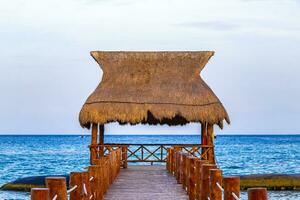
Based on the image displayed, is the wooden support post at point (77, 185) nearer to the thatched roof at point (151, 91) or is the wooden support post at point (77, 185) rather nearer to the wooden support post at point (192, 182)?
the wooden support post at point (192, 182)

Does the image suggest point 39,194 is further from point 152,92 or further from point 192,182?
point 152,92

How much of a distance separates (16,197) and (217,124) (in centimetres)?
825

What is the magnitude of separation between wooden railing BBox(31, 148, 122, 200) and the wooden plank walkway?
0.27 metres

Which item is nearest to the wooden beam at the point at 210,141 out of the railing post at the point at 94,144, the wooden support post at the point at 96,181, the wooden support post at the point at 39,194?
the railing post at the point at 94,144

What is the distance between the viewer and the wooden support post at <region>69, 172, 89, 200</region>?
9.13 m

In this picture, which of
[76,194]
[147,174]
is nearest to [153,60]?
[147,174]

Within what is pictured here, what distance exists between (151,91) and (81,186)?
13149mm

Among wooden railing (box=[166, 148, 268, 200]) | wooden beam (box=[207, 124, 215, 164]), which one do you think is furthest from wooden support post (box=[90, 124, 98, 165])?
wooden railing (box=[166, 148, 268, 200])

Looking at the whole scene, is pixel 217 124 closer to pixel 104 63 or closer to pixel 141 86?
pixel 141 86

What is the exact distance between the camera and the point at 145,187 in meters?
14.8

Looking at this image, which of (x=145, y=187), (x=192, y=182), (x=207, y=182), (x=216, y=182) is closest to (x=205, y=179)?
(x=207, y=182)

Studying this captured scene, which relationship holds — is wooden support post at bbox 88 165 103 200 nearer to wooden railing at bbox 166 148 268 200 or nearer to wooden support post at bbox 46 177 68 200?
wooden railing at bbox 166 148 268 200

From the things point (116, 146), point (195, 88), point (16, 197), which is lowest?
point (16, 197)

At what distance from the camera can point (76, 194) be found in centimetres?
915
